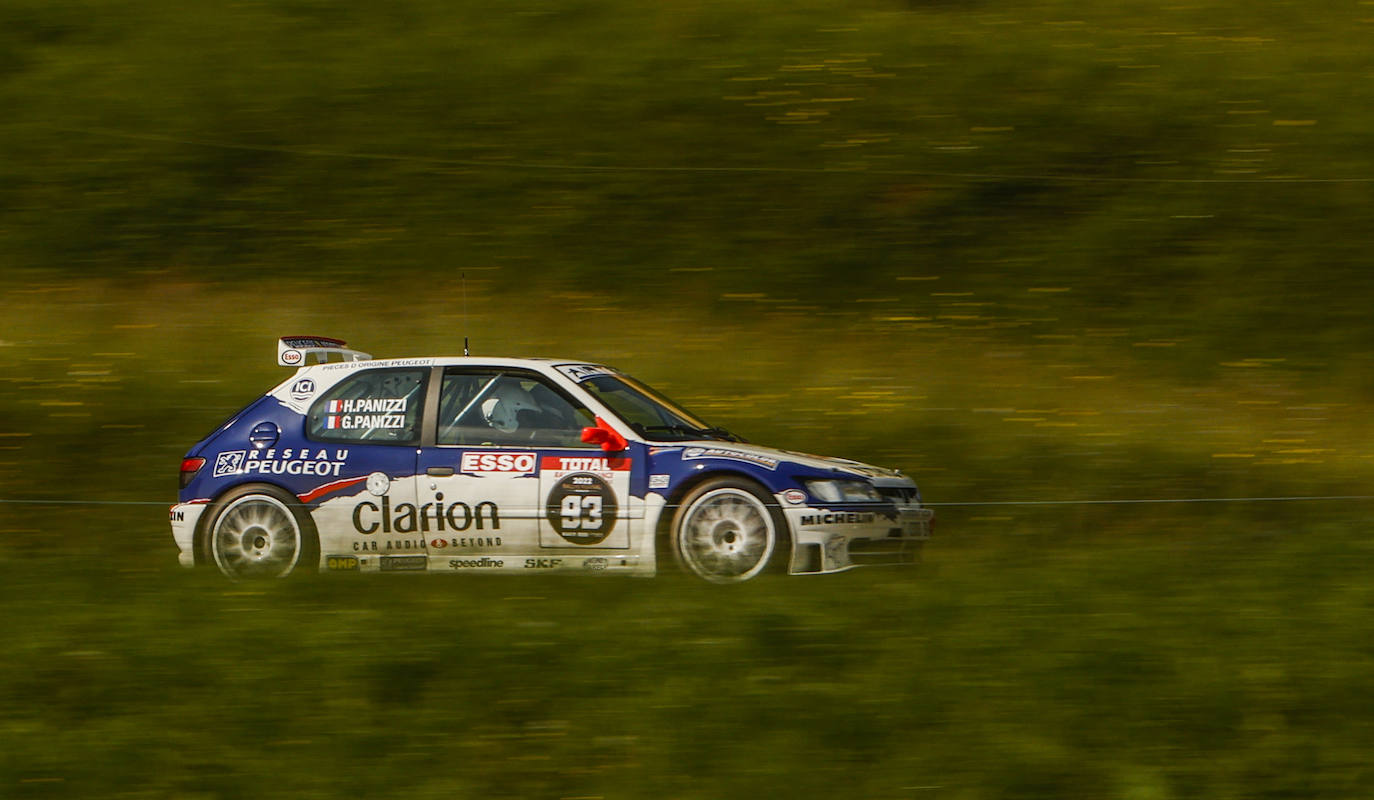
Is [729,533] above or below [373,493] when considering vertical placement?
below

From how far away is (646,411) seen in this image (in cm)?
905

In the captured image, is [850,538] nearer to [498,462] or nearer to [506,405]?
[498,462]

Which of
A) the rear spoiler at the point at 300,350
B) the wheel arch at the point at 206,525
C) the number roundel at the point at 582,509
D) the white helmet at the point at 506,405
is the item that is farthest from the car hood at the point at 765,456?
the wheel arch at the point at 206,525

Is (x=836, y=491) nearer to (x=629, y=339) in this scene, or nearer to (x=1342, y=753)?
(x=1342, y=753)

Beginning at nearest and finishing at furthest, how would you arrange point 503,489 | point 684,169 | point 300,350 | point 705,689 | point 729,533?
point 705,689 → point 729,533 → point 503,489 → point 300,350 → point 684,169

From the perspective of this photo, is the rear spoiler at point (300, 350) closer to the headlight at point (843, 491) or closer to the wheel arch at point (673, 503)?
the wheel arch at point (673, 503)

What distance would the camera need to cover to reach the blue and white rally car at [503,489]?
324 inches

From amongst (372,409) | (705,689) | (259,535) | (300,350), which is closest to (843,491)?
(705,689)

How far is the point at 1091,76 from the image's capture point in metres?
18.6

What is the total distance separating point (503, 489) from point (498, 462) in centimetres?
16

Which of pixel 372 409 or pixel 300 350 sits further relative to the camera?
pixel 300 350

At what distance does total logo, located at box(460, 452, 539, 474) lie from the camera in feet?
27.6

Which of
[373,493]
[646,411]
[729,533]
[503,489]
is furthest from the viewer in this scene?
[646,411]

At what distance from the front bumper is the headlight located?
0.25 feet
